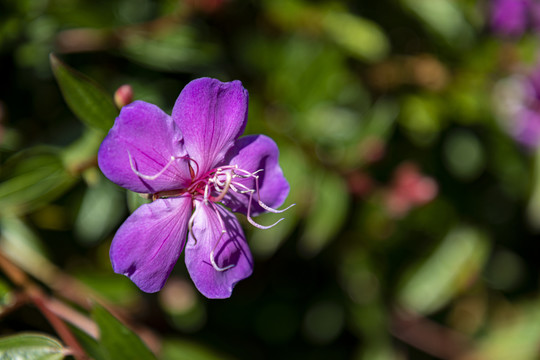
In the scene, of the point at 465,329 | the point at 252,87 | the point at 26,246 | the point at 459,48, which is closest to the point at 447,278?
the point at 465,329

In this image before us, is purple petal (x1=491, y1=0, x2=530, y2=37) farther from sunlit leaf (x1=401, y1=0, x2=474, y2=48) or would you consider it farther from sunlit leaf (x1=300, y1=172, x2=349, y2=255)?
sunlit leaf (x1=300, y1=172, x2=349, y2=255)

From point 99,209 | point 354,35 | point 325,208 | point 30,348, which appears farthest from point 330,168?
point 30,348

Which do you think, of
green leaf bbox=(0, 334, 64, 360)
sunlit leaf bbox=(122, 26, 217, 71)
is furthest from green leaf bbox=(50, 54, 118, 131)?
sunlit leaf bbox=(122, 26, 217, 71)

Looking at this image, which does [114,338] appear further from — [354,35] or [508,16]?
[508,16]

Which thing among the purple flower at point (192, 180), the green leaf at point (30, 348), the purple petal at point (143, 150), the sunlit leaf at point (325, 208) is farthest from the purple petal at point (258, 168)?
the sunlit leaf at point (325, 208)

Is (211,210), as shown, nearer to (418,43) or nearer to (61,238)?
(61,238)

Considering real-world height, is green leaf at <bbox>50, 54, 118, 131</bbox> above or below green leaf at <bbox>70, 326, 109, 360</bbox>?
above

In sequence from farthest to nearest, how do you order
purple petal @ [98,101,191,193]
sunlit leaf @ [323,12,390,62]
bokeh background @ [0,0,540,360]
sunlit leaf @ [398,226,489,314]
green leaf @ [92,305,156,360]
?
sunlit leaf @ [398,226,489,314] → sunlit leaf @ [323,12,390,62] → bokeh background @ [0,0,540,360] → green leaf @ [92,305,156,360] → purple petal @ [98,101,191,193]
